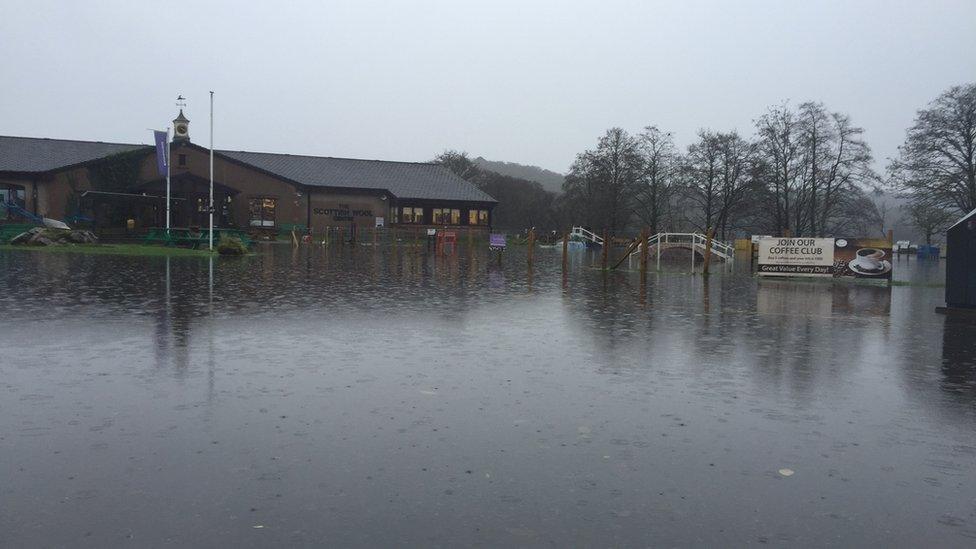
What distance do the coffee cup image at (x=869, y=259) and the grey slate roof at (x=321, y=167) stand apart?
48113 millimetres

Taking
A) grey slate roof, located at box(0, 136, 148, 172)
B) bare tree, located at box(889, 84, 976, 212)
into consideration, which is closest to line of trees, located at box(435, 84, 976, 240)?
bare tree, located at box(889, 84, 976, 212)

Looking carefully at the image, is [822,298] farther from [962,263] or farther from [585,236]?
[585,236]

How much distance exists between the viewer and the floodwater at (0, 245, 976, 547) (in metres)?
4.38

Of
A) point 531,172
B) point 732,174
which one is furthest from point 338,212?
point 531,172

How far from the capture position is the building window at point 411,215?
235 feet

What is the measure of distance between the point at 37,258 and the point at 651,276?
22193 millimetres

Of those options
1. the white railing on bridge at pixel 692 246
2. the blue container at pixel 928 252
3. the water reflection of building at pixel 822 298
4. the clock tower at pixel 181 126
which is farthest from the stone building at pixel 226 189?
the blue container at pixel 928 252

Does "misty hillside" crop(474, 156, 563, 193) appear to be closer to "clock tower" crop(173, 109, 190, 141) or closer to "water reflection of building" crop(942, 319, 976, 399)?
"clock tower" crop(173, 109, 190, 141)

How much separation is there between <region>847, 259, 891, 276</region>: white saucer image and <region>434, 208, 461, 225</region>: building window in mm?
48314

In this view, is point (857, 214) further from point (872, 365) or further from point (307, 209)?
point (872, 365)

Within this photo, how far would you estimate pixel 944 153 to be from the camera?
1937 inches

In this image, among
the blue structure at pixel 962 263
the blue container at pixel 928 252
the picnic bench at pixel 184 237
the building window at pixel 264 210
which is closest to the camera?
the blue structure at pixel 962 263

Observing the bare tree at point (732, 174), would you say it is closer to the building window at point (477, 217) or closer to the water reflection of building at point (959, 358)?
the building window at point (477, 217)

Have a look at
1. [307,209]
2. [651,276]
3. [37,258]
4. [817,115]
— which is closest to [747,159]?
[817,115]
